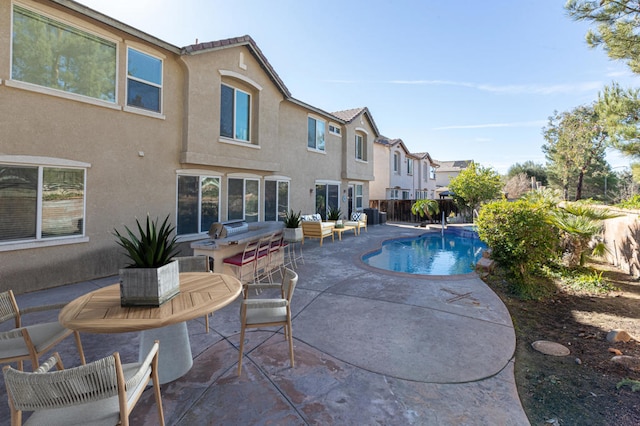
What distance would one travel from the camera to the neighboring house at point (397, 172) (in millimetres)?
27562

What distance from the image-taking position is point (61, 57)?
23.0 feet

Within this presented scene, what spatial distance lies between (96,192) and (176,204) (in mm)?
2191

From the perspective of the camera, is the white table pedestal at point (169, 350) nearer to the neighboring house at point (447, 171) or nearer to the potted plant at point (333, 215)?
the potted plant at point (333, 215)

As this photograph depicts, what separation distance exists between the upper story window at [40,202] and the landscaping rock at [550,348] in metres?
10.1

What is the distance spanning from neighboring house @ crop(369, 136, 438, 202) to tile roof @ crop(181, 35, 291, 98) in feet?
51.2

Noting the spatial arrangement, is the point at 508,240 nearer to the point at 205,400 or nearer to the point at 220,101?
the point at 205,400

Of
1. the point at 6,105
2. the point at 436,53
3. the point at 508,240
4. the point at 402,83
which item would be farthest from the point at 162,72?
the point at 402,83

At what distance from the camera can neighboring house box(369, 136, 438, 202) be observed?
90.4ft

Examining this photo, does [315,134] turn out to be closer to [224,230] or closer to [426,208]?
[224,230]

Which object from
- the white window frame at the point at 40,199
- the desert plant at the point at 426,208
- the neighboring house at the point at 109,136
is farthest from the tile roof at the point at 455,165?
the white window frame at the point at 40,199

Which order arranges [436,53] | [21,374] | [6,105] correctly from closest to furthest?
[21,374] → [6,105] → [436,53]

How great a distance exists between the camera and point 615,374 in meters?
3.73

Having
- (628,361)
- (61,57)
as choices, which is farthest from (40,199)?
(628,361)

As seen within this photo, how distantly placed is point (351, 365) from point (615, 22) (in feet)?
38.5
